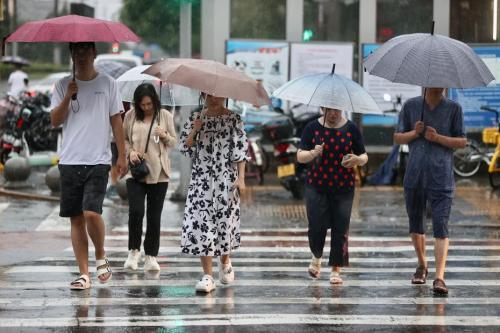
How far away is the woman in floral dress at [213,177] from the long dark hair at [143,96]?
1121 millimetres

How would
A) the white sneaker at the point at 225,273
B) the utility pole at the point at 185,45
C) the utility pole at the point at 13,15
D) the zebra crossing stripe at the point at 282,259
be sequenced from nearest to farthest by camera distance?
1. the white sneaker at the point at 225,273
2. the zebra crossing stripe at the point at 282,259
3. the utility pole at the point at 185,45
4. the utility pole at the point at 13,15

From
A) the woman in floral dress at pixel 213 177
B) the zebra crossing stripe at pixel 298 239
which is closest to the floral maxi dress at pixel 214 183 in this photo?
the woman in floral dress at pixel 213 177

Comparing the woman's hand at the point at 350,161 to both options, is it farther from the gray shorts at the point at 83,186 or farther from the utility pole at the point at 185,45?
the utility pole at the point at 185,45

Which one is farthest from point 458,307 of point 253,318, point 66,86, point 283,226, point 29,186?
point 29,186

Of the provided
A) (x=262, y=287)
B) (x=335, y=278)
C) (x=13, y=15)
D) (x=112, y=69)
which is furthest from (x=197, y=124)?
(x=13, y=15)

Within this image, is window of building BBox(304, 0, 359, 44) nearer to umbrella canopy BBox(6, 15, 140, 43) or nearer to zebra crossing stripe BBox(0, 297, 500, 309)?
umbrella canopy BBox(6, 15, 140, 43)

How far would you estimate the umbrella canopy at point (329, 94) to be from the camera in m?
9.44

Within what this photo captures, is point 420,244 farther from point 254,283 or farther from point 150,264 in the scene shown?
point 150,264

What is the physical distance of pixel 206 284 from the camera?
9086mm

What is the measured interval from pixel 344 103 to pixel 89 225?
239 centimetres

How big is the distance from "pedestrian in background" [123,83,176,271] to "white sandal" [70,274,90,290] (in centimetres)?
107

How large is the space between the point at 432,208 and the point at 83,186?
2957mm

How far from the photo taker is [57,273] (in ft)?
33.2

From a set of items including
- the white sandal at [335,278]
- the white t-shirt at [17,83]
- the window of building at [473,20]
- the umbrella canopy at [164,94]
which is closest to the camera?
the white sandal at [335,278]
